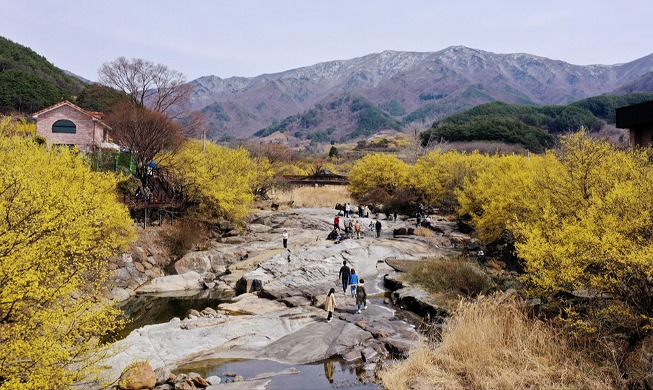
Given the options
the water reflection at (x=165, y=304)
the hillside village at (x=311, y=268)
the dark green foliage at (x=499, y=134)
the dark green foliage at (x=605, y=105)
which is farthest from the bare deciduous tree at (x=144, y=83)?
the dark green foliage at (x=605, y=105)

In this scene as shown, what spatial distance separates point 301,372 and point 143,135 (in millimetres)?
27412

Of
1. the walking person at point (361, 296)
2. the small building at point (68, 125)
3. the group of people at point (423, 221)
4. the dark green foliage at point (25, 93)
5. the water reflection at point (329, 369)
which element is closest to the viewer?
the water reflection at point (329, 369)

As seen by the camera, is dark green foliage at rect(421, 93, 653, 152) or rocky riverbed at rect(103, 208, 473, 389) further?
dark green foliage at rect(421, 93, 653, 152)

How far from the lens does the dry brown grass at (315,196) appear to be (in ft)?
178

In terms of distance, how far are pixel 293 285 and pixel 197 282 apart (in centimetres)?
701

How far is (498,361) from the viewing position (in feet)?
40.1

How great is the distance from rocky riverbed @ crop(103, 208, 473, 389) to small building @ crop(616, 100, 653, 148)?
1514cm

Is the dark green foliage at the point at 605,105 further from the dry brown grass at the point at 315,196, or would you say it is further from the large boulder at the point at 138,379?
the large boulder at the point at 138,379

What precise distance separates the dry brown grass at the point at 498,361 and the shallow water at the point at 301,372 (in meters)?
1.13

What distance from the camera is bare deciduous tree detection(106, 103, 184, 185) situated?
1384 inches

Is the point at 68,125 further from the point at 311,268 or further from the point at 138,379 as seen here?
the point at 138,379

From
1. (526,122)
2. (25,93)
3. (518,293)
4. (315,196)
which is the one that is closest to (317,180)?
(315,196)

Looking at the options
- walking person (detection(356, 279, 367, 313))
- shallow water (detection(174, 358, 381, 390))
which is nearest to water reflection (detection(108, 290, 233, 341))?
shallow water (detection(174, 358, 381, 390))

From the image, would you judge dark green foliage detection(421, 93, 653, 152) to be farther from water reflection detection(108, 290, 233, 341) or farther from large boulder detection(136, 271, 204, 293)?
water reflection detection(108, 290, 233, 341)
